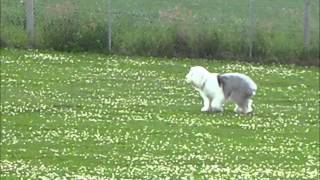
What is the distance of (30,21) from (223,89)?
9997 mm

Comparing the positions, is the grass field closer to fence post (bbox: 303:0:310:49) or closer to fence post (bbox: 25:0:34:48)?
fence post (bbox: 25:0:34:48)

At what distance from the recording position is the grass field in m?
13.5

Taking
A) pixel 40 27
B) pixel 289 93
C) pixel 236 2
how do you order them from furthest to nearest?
pixel 236 2, pixel 40 27, pixel 289 93

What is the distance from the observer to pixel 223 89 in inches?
799

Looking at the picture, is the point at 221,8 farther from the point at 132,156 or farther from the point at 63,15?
the point at 132,156

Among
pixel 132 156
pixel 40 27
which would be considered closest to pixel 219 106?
pixel 132 156

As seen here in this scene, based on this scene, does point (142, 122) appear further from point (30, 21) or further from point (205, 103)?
point (30, 21)

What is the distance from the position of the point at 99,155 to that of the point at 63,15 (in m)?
15.3

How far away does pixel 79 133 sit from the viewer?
54.4ft

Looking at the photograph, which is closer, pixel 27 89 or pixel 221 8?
pixel 27 89

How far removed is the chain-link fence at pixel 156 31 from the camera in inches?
1123

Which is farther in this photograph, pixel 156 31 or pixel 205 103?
pixel 156 31

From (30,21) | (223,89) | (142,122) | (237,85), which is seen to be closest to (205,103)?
(223,89)

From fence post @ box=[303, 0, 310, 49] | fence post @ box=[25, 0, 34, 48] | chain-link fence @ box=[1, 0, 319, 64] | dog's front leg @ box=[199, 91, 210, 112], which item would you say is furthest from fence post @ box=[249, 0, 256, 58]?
dog's front leg @ box=[199, 91, 210, 112]
